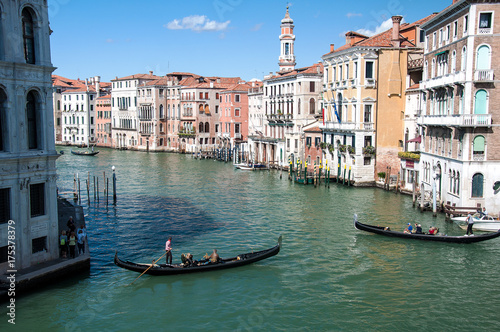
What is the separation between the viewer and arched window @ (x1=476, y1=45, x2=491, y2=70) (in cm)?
2095

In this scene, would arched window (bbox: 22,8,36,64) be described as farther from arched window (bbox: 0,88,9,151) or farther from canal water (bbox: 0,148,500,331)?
canal water (bbox: 0,148,500,331)

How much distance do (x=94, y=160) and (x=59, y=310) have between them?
44.5 metres

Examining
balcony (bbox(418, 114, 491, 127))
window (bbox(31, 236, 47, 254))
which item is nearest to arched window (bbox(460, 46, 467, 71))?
balcony (bbox(418, 114, 491, 127))

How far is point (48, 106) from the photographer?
46.4ft

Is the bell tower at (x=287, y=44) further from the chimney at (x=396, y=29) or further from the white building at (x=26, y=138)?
the white building at (x=26, y=138)

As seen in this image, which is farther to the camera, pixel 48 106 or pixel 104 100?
pixel 104 100

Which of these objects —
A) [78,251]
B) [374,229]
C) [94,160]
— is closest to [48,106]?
[78,251]

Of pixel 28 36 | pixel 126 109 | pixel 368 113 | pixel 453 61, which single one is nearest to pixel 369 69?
pixel 368 113

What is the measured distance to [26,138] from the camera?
13.5 metres

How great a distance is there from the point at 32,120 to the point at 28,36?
2252mm

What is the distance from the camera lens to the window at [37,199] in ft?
45.2

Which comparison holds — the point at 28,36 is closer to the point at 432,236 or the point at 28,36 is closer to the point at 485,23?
the point at 432,236

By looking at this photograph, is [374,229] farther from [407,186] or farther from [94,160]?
[94,160]

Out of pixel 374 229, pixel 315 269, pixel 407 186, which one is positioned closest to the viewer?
pixel 315 269
